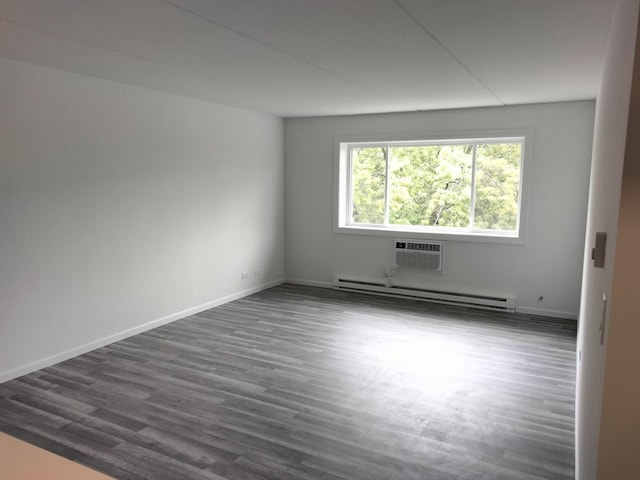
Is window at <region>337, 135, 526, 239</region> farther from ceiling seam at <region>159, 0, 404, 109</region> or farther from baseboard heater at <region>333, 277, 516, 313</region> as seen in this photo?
ceiling seam at <region>159, 0, 404, 109</region>

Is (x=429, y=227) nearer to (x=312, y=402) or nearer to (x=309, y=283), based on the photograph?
(x=309, y=283)

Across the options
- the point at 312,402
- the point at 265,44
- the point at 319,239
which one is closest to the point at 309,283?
the point at 319,239

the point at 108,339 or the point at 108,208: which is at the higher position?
the point at 108,208

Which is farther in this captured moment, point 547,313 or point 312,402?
point 547,313

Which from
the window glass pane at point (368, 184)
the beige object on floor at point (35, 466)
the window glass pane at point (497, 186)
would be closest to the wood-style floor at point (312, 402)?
the window glass pane at point (497, 186)

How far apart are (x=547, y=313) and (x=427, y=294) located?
1359mm

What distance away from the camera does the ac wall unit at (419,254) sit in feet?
19.0

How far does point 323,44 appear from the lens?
113 inches

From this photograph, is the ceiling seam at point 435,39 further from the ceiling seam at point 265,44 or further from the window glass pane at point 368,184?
the window glass pane at point 368,184

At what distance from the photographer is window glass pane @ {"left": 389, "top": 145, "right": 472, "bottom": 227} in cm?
577

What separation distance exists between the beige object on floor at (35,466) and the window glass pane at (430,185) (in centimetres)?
538

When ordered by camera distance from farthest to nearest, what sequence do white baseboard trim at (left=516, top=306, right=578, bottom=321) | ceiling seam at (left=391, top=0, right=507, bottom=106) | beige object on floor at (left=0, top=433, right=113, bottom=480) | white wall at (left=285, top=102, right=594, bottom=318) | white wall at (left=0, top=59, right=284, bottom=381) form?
1. white baseboard trim at (left=516, top=306, right=578, bottom=321)
2. white wall at (left=285, top=102, right=594, bottom=318)
3. white wall at (left=0, top=59, right=284, bottom=381)
4. ceiling seam at (left=391, top=0, right=507, bottom=106)
5. beige object on floor at (left=0, top=433, right=113, bottom=480)

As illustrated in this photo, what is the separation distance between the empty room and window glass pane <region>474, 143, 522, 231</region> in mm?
27

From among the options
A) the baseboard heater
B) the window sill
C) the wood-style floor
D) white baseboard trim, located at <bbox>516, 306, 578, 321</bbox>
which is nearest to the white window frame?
the window sill
